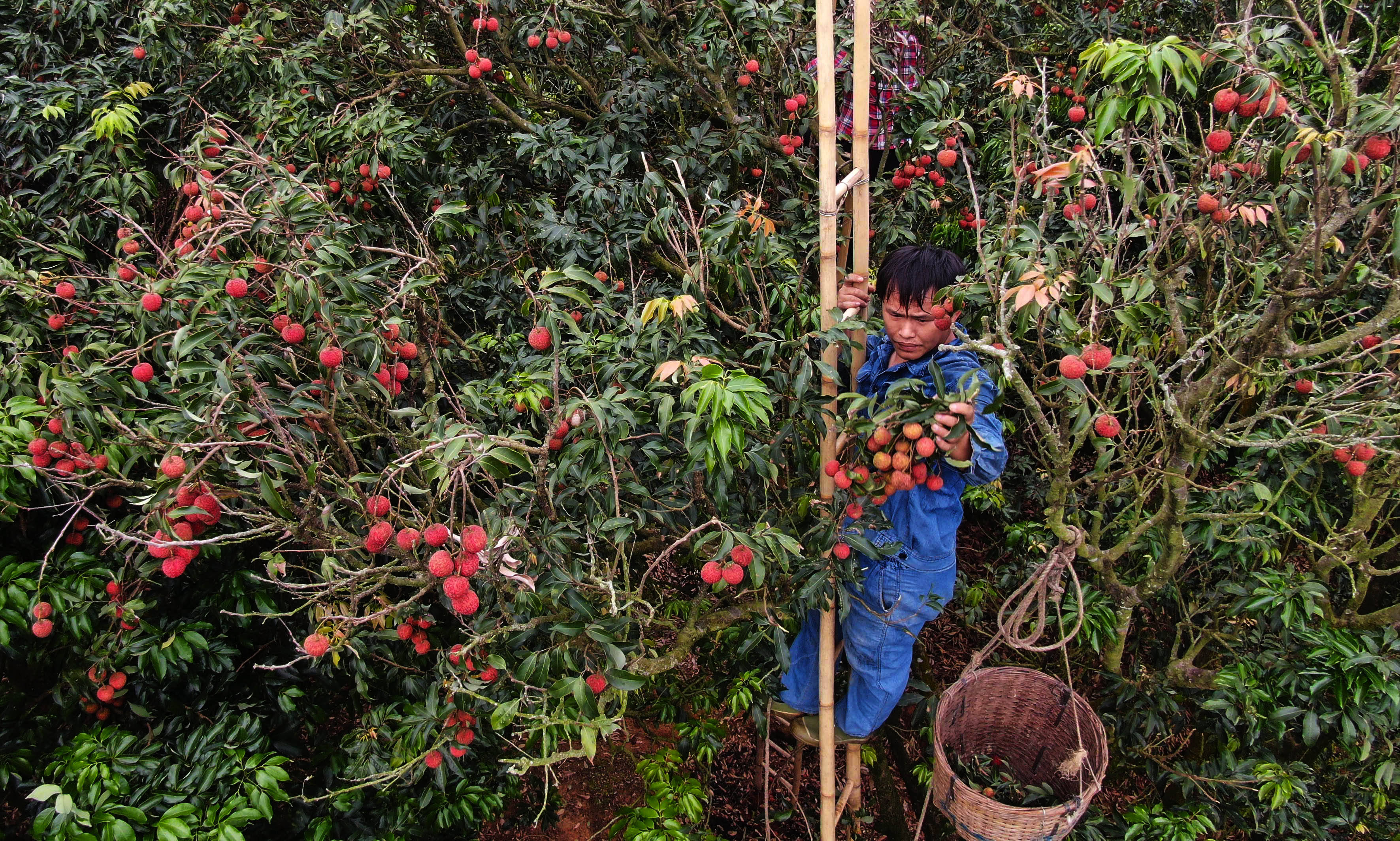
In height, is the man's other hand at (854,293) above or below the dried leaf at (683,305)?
below

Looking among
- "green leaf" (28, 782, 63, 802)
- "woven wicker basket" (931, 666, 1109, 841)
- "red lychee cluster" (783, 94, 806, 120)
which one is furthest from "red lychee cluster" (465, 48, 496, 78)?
"woven wicker basket" (931, 666, 1109, 841)

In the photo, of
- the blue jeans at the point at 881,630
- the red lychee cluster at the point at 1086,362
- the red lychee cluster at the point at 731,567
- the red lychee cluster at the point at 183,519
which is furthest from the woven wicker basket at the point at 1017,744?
the red lychee cluster at the point at 183,519

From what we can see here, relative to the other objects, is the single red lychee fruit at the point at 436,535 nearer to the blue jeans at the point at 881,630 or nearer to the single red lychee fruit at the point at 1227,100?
the blue jeans at the point at 881,630

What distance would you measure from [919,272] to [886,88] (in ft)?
3.08

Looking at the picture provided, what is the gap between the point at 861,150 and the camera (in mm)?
1654

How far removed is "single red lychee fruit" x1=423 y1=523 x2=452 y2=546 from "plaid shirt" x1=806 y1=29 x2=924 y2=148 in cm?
157

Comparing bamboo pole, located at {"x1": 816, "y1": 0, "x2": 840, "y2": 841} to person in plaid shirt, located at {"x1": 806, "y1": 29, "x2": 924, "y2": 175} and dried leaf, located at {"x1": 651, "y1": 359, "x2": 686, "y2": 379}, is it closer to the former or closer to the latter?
dried leaf, located at {"x1": 651, "y1": 359, "x2": 686, "y2": 379}

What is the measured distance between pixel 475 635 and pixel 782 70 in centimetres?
188

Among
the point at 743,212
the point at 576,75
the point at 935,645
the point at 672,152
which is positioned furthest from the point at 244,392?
the point at 935,645

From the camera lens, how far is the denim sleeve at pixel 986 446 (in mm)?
1586

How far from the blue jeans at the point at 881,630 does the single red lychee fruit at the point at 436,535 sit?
914 millimetres

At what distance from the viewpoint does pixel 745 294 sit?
5.77ft

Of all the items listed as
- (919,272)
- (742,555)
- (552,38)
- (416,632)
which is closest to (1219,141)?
(919,272)

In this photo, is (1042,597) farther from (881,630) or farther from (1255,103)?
(1255,103)
